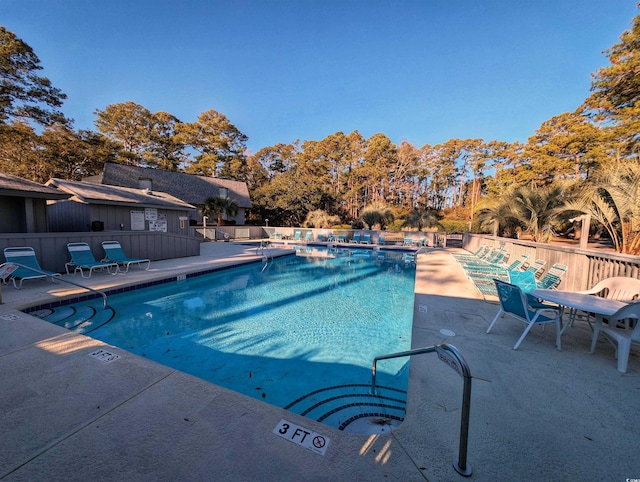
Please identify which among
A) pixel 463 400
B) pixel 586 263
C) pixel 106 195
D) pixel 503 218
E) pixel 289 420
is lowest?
pixel 289 420

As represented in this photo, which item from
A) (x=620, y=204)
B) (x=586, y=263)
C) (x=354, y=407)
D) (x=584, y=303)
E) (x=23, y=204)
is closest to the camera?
(x=354, y=407)

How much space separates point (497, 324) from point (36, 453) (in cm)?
496

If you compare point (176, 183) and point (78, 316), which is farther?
point (176, 183)

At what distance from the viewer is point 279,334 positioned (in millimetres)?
4824

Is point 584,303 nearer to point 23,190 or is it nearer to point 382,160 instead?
point 23,190

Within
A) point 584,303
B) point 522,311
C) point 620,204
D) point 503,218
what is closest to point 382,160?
point 503,218

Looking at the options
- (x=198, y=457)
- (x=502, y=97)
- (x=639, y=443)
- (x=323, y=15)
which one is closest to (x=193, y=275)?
(x=198, y=457)

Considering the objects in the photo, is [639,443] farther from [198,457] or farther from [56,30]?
[56,30]

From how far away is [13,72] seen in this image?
1534 centimetres

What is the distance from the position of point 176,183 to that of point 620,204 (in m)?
25.7

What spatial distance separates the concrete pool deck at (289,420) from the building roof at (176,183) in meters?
18.7

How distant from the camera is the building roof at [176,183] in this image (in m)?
19.9

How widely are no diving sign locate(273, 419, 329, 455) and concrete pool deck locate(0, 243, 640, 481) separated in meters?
0.04

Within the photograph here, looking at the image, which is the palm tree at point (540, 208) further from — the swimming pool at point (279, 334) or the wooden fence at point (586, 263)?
the swimming pool at point (279, 334)
